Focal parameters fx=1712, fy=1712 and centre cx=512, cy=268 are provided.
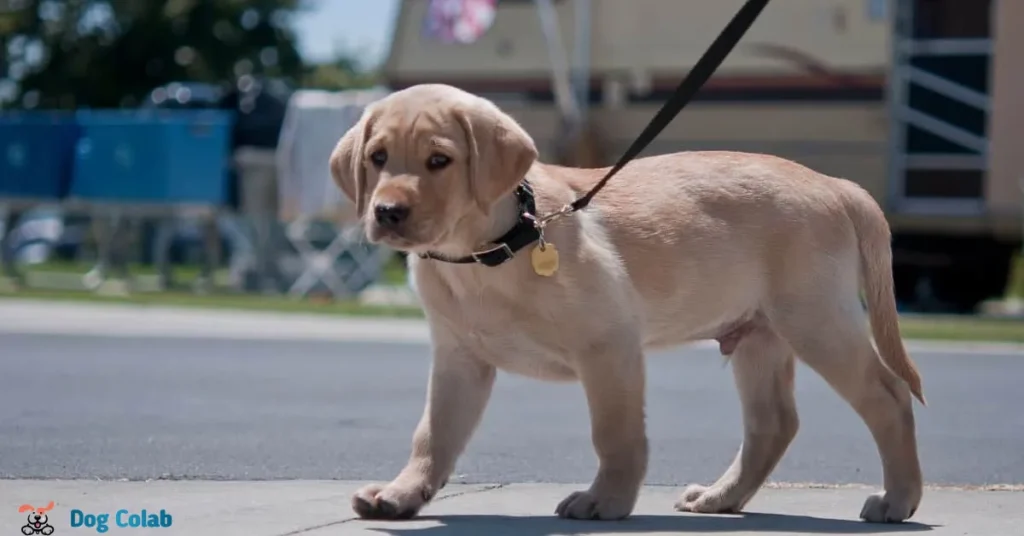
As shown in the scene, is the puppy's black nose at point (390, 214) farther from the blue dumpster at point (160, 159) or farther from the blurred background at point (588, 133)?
the blue dumpster at point (160, 159)

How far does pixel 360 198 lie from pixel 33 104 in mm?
35081

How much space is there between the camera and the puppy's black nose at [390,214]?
4.78 m

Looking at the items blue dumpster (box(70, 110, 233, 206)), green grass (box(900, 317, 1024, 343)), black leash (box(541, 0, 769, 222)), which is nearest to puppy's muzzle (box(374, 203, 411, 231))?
black leash (box(541, 0, 769, 222))

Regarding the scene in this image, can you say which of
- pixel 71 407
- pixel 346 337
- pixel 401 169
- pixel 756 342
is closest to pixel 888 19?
pixel 346 337

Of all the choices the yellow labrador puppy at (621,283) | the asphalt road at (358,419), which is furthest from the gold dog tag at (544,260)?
the asphalt road at (358,419)

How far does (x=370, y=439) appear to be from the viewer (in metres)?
7.75

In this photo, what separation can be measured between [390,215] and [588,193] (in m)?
0.88

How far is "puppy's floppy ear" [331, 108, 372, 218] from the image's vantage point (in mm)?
5055

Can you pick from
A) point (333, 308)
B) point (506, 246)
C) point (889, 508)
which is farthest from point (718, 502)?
point (333, 308)

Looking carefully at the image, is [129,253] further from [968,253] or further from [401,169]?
[401,169]

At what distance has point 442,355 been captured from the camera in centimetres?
531

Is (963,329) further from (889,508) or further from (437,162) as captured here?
(437,162)

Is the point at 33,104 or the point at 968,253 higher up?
the point at 968,253

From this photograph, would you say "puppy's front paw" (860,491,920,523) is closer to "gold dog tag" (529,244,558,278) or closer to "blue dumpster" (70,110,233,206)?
"gold dog tag" (529,244,558,278)
